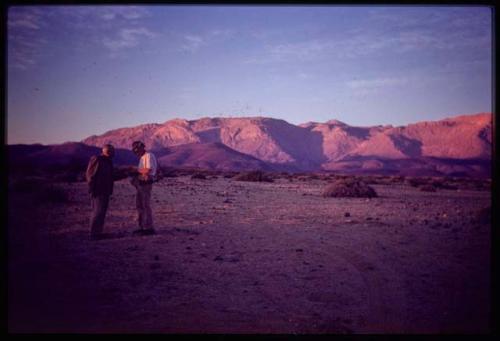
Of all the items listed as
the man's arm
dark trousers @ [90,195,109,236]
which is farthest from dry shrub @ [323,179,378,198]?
the man's arm

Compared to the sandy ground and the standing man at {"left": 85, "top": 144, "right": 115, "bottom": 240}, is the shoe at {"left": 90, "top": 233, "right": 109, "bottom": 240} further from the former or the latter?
the sandy ground

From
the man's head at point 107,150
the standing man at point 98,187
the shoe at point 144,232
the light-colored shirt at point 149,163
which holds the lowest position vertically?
the shoe at point 144,232

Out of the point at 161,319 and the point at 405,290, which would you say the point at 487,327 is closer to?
the point at 405,290

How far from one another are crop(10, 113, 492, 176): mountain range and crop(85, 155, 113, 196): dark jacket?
165ft

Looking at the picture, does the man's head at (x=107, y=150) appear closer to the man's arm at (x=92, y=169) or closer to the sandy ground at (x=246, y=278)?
the man's arm at (x=92, y=169)

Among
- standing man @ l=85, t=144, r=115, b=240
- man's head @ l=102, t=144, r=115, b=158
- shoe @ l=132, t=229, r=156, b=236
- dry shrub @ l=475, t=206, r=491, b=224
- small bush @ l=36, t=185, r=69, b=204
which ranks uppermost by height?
man's head @ l=102, t=144, r=115, b=158

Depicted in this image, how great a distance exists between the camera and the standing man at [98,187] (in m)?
7.66

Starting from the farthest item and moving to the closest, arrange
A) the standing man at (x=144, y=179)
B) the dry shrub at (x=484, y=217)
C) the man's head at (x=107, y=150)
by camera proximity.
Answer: the dry shrub at (x=484, y=217) → the standing man at (x=144, y=179) → the man's head at (x=107, y=150)

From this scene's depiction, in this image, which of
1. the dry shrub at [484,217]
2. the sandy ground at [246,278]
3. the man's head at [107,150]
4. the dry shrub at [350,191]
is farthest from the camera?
the dry shrub at [350,191]

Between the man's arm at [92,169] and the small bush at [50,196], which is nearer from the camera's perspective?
the man's arm at [92,169]

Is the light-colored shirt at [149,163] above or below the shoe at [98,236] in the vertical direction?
above

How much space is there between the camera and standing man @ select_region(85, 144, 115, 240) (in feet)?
25.1

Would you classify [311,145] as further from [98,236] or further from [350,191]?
[98,236]

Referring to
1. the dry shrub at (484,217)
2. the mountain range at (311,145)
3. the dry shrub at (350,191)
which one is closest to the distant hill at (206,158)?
the mountain range at (311,145)
